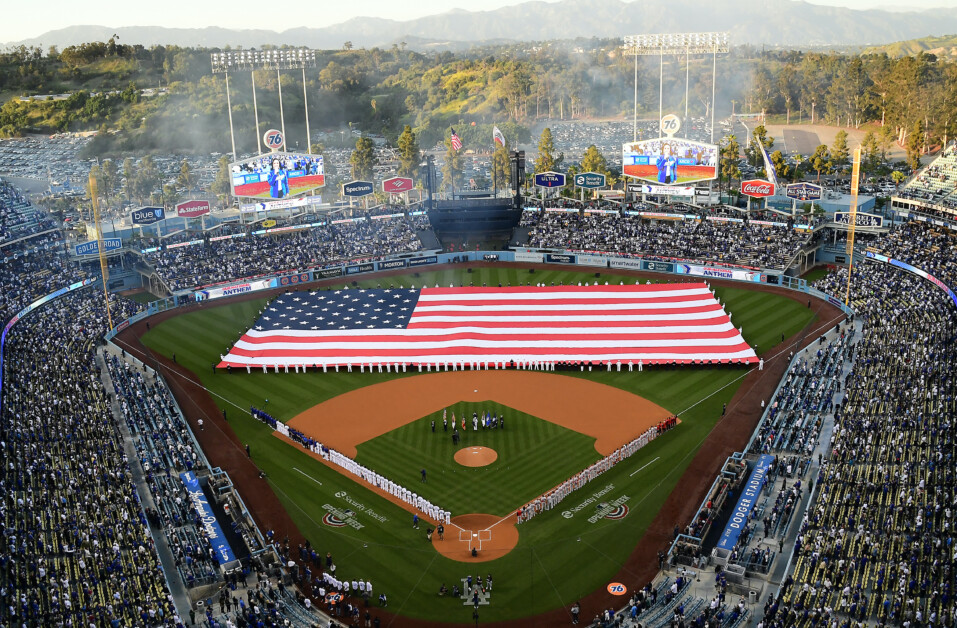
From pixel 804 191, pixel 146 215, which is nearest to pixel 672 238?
pixel 804 191

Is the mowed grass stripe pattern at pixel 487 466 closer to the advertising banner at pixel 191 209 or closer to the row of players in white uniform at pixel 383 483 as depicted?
the row of players in white uniform at pixel 383 483

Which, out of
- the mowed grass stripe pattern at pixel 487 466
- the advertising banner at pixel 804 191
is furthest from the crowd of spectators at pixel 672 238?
the mowed grass stripe pattern at pixel 487 466

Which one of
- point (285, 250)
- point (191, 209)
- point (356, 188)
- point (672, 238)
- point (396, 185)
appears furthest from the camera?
point (396, 185)

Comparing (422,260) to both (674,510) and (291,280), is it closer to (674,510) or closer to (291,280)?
(291,280)

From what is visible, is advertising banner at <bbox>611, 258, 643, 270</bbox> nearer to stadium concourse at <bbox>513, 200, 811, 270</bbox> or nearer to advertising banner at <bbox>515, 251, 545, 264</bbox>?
stadium concourse at <bbox>513, 200, 811, 270</bbox>

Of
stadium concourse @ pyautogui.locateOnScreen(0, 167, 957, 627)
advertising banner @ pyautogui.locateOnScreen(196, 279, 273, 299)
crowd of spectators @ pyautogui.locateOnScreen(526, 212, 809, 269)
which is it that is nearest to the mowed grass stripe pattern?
stadium concourse @ pyautogui.locateOnScreen(0, 167, 957, 627)

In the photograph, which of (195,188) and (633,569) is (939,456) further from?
(195,188)
